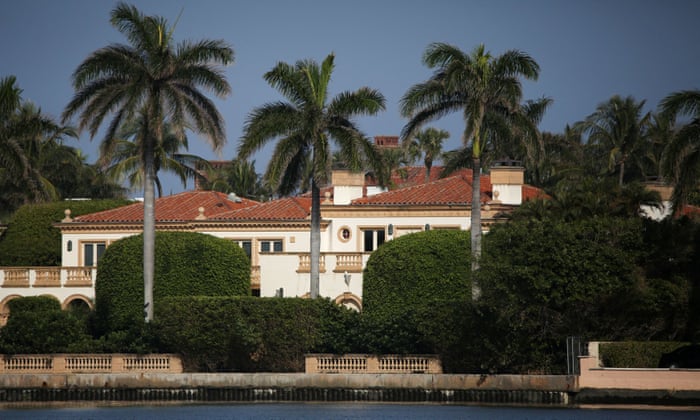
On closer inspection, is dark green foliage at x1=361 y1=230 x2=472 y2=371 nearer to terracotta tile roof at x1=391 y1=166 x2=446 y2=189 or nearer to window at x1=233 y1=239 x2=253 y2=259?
window at x1=233 y1=239 x2=253 y2=259

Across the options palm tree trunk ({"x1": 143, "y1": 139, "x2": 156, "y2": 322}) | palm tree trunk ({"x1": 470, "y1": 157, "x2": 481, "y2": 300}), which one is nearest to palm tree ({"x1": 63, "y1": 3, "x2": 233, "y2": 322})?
palm tree trunk ({"x1": 143, "y1": 139, "x2": 156, "y2": 322})

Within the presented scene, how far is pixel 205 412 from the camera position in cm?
4838

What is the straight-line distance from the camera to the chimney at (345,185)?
72.6m

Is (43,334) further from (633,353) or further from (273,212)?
(633,353)

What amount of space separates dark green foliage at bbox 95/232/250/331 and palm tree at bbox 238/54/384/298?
558 cm

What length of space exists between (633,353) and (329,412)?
36.2 ft

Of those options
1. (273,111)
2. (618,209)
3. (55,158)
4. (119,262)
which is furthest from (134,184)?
(618,209)

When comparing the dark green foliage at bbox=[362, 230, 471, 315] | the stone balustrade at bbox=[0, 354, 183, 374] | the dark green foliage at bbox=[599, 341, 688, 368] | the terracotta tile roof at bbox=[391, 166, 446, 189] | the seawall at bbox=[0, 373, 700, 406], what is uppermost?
the terracotta tile roof at bbox=[391, 166, 446, 189]

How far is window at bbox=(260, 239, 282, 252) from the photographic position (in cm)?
7344

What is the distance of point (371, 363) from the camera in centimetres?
5481

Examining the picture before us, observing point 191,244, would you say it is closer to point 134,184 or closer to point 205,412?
point 205,412

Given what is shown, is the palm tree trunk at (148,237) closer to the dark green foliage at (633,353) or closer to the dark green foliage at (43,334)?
the dark green foliage at (43,334)

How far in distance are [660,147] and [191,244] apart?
34.4 m

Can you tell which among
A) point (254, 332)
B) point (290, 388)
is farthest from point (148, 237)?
point (290, 388)
